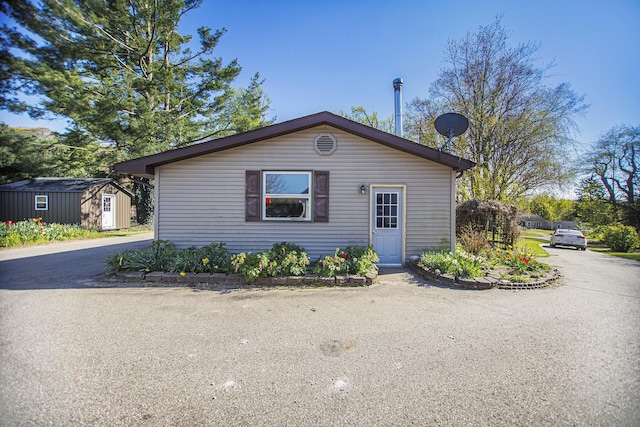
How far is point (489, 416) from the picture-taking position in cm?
193

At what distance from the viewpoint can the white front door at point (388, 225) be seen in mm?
7055

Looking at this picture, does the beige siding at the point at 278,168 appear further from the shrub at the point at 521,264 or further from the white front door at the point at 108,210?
the white front door at the point at 108,210

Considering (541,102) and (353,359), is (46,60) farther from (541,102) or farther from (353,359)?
(541,102)

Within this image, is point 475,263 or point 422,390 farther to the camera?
point 475,263

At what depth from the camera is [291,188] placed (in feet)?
22.7

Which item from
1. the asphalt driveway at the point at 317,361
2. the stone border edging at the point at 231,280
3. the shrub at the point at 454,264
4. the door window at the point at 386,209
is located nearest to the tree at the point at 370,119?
the door window at the point at 386,209

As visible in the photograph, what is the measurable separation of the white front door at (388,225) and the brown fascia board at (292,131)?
113 centimetres

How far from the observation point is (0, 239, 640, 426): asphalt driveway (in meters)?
1.92

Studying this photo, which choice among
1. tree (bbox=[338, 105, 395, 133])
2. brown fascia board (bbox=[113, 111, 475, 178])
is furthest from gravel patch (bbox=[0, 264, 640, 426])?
tree (bbox=[338, 105, 395, 133])

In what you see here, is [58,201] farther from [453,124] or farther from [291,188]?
[453,124]

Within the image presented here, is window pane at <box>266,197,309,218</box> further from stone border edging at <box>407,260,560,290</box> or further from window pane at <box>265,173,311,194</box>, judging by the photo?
stone border edging at <box>407,260,560,290</box>

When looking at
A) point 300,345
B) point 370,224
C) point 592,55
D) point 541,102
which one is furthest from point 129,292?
point 541,102

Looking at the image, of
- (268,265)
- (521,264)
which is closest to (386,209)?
(521,264)

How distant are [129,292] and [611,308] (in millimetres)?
7603
